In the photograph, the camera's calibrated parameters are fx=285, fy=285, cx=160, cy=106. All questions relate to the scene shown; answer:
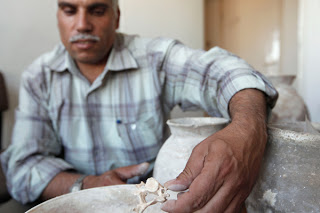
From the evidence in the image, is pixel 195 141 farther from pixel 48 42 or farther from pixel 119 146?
pixel 48 42

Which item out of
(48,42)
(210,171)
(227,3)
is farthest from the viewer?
(227,3)

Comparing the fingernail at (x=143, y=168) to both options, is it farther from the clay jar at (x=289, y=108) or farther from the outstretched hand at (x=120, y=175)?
the clay jar at (x=289, y=108)

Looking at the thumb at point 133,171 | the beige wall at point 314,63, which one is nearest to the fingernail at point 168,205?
the thumb at point 133,171

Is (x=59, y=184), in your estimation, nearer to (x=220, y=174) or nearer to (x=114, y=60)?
(x=114, y=60)

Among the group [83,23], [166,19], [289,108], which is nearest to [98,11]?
[83,23]

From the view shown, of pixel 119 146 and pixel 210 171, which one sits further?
pixel 119 146

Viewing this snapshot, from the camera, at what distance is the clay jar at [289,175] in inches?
20.3

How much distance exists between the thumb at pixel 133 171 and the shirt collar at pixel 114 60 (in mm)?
490

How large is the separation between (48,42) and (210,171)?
1.83 m

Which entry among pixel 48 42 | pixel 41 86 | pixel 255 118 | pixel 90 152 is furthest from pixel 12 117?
pixel 255 118

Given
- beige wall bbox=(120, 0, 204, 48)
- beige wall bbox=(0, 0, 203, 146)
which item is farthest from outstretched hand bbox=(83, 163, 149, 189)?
beige wall bbox=(120, 0, 204, 48)

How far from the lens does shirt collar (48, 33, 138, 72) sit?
1.26m

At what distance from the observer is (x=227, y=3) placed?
18.0 feet

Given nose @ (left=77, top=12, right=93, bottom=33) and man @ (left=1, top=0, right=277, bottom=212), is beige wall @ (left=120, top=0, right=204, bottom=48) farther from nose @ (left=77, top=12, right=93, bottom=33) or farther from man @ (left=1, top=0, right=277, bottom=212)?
nose @ (left=77, top=12, right=93, bottom=33)
